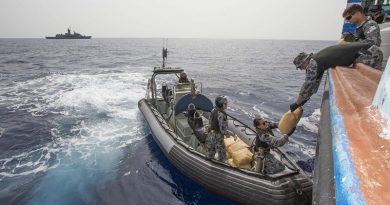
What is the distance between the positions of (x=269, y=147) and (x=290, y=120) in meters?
1.54


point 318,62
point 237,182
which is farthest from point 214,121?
point 318,62

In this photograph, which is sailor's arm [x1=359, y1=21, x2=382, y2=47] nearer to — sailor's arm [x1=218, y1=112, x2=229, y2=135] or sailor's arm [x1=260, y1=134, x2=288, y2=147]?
sailor's arm [x1=260, y1=134, x2=288, y2=147]

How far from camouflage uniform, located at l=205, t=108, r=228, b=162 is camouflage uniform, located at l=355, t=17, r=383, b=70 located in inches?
126

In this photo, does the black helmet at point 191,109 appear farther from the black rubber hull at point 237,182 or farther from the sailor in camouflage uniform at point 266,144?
the sailor in camouflage uniform at point 266,144

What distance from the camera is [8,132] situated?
1250 centimetres

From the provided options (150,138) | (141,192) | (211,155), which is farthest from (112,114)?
(211,155)

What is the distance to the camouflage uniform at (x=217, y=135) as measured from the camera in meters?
6.39

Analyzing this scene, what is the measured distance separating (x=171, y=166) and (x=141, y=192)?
1.73 metres

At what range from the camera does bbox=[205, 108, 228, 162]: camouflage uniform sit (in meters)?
6.39

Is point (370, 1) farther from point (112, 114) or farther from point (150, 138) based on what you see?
point (112, 114)

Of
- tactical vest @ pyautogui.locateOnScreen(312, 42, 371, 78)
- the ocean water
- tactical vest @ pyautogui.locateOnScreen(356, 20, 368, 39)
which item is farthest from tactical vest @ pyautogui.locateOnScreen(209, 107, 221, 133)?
tactical vest @ pyautogui.locateOnScreen(356, 20, 368, 39)

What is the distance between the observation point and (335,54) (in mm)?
4383

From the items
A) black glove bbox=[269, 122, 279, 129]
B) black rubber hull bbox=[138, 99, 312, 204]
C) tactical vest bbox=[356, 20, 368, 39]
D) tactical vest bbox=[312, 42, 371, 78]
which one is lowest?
black rubber hull bbox=[138, 99, 312, 204]

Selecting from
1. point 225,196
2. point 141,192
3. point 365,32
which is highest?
point 365,32
